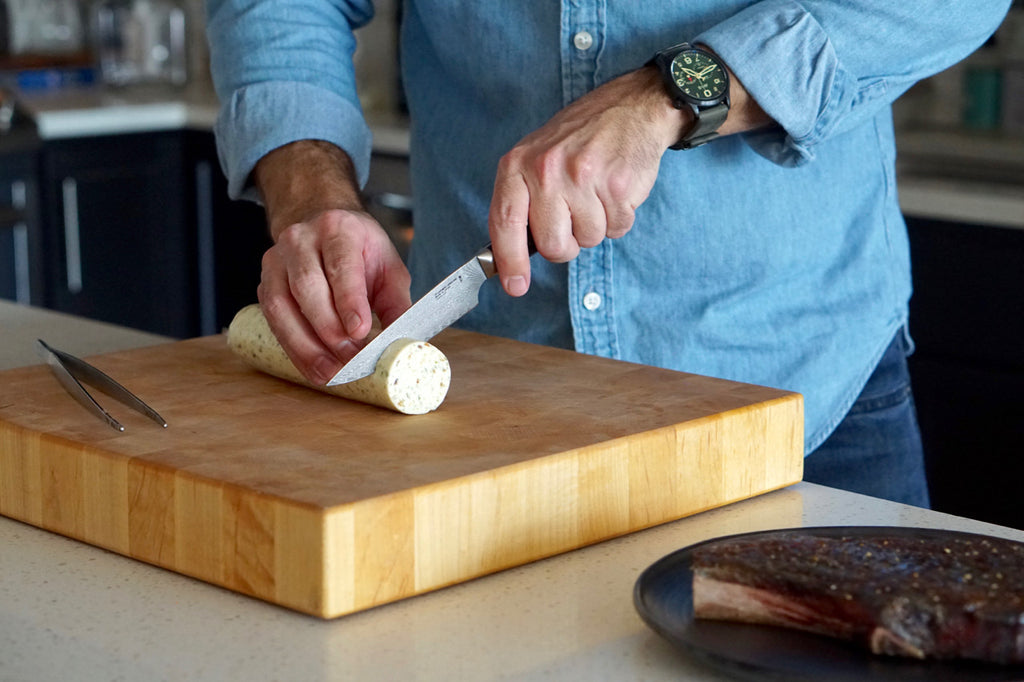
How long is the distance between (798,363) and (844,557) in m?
0.65

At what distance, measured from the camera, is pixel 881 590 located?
2.23 ft

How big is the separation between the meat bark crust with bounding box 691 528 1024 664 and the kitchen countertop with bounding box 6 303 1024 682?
5cm

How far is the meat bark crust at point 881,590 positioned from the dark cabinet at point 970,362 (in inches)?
62.6

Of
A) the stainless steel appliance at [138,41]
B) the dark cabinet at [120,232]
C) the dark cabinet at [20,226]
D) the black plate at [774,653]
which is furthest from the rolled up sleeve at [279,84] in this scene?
the stainless steel appliance at [138,41]

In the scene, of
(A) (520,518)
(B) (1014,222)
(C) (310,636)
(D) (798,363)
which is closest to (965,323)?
(B) (1014,222)

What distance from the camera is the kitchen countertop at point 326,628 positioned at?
2.33 ft

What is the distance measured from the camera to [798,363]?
1.35 metres

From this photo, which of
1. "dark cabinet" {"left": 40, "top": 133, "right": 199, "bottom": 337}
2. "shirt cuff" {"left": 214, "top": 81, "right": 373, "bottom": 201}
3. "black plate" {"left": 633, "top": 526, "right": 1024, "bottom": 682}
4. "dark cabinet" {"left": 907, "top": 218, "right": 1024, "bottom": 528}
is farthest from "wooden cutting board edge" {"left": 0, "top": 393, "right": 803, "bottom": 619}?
"dark cabinet" {"left": 40, "top": 133, "right": 199, "bottom": 337}

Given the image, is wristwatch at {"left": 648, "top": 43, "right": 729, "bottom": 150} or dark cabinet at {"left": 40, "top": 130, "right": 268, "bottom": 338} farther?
dark cabinet at {"left": 40, "top": 130, "right": 268, "bottom": 338}

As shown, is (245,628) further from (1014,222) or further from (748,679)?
(1014,222)

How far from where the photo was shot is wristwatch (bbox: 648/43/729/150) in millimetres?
1092

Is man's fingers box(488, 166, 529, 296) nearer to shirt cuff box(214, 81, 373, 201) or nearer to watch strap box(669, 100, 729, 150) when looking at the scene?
watch strap box(669, 100, 729, 150)

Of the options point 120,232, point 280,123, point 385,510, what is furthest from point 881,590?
point 120,232

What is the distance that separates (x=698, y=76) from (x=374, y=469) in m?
0.45
